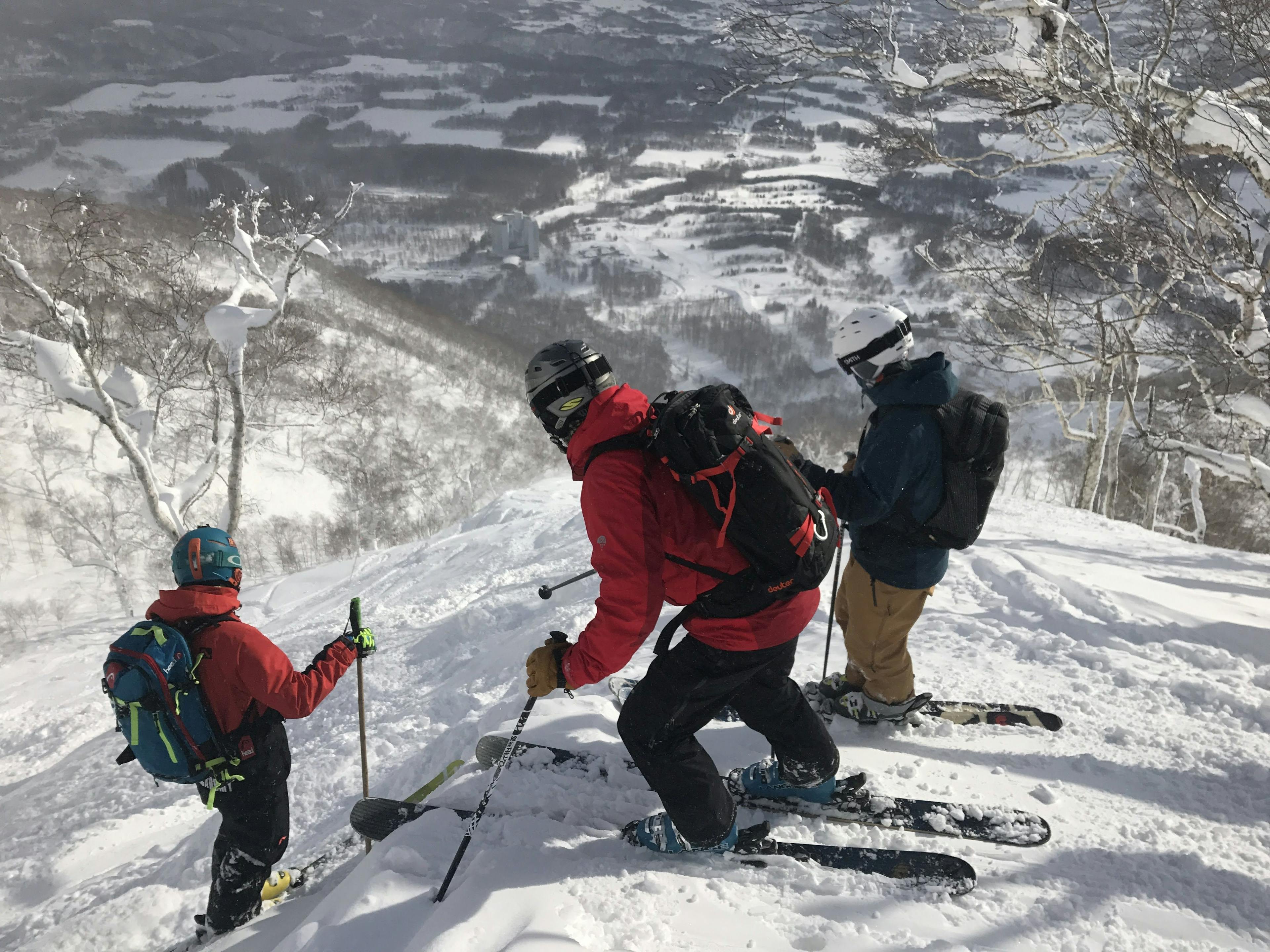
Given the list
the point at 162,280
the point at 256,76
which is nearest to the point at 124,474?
the point at 162,280

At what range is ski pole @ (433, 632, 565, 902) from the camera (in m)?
2.26

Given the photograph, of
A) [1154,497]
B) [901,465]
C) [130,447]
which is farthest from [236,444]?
[1154,497]

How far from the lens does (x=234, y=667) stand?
2666mm

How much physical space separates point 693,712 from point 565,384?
1211 mm

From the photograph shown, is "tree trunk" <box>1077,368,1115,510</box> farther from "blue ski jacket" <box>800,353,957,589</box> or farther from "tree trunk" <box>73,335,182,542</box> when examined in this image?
"tree trunk" <box>73,335,182,542</box>

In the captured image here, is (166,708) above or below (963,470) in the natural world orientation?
below

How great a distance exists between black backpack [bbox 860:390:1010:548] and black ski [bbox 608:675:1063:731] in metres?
1.04

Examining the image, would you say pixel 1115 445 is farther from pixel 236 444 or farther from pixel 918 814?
pixel 236 444

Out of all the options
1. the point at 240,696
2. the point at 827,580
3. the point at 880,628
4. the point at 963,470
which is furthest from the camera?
the point at 827,580

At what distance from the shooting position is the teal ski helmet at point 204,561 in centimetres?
268

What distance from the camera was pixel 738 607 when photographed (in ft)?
7.27

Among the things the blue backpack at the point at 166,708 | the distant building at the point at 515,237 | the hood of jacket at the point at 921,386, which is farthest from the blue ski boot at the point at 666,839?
the distant building at the point at 515,237

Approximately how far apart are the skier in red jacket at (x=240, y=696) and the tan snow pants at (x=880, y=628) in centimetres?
228

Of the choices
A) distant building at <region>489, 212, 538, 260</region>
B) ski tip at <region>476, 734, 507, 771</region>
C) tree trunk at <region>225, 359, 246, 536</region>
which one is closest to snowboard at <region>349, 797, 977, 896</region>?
ski tip at <region>476, 734, 507, 771</region>
